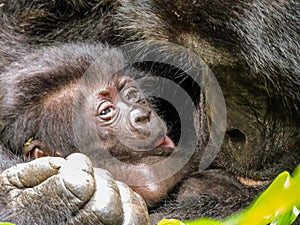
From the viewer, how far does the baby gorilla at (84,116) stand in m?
2.94

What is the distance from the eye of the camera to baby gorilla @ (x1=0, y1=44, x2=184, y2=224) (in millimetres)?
2943

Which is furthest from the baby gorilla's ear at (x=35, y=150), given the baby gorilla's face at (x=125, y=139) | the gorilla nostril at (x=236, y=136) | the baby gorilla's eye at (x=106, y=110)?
the gorilla nostril at (x=236, y=136)

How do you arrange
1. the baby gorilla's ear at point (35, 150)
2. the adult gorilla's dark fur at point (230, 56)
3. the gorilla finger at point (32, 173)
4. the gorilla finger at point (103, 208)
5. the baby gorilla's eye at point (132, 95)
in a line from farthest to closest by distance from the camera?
the baby gorilla's eye at point (132, 95) → the baby gorilla's ear at point (35, 150) → the adult gorilla's dark fur at point (230, 56) → the gorilla finger at point (32, 173) → the gorilla finger at point (103, 208)

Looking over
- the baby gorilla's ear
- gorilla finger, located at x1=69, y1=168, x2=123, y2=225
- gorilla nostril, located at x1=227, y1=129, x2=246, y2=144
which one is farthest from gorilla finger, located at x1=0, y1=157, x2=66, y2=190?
gorilla nostril, located at x1=227, y1=129, x2=246, y2=144

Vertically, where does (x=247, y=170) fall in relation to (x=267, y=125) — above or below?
below

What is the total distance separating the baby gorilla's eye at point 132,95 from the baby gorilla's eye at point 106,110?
0.11 meters

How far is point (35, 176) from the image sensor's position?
7.69 feet

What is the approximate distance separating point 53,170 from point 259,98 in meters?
1.21

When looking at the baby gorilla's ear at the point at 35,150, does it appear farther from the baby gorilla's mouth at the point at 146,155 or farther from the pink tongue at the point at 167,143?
the pink tongue at the point at 167,143

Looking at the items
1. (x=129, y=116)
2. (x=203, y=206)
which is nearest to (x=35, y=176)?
(x=129, y=116)

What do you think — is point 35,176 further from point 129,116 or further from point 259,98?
point 259,98

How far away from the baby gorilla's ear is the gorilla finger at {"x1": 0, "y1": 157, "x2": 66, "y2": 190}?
21.1 inches

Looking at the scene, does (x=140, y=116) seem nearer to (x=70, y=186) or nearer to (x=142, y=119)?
(x=142, y=119)

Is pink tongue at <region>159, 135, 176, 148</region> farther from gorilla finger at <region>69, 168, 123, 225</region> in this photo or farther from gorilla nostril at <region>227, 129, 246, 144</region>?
gorilla finger at <region>69, 168, 123, 225</region>
